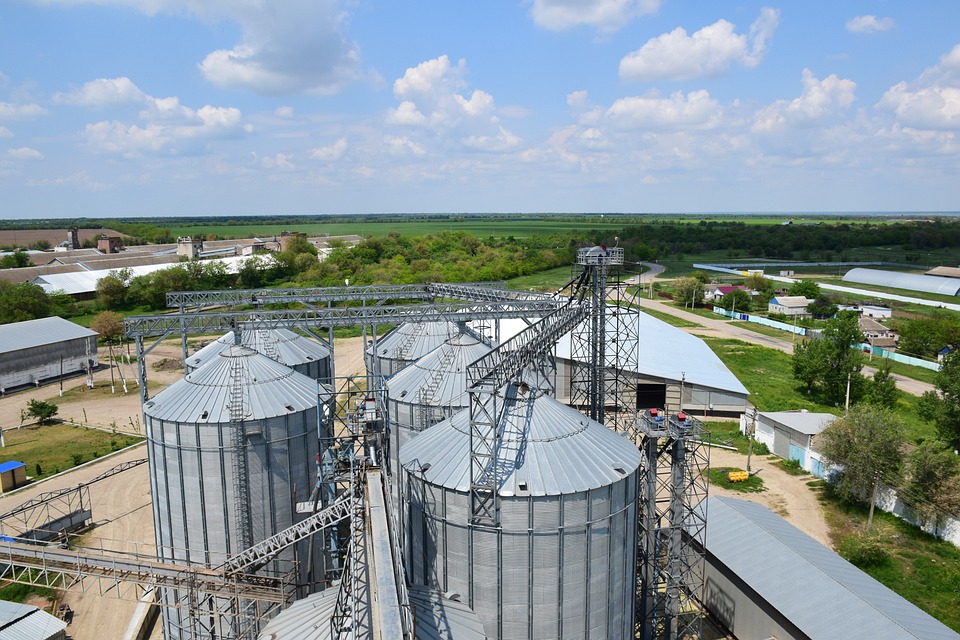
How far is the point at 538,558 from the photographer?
17.9 meters

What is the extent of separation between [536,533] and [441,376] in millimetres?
10779

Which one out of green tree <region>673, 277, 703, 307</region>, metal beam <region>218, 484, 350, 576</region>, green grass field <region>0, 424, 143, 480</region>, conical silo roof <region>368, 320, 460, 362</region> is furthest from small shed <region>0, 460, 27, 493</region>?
green tree <region>673, 277, 703, 307</region>

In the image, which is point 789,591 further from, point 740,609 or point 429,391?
point 429,391

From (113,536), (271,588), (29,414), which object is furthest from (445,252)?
(271,588)

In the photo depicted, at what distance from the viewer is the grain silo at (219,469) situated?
2225cm

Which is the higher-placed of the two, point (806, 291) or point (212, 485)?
point (212, 485)

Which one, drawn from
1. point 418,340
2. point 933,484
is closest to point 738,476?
point 933,484

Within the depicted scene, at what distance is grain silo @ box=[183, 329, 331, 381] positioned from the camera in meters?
34.7

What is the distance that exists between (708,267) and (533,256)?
5015 centimetres

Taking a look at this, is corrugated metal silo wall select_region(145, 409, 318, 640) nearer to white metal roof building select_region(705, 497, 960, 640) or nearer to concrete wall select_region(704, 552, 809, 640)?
concrete wall select_region(704, 552, 809, 640)

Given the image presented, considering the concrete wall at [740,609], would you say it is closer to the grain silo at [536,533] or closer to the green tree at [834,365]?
the grain silo at [536,533]

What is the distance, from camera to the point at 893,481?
33031 millimetres

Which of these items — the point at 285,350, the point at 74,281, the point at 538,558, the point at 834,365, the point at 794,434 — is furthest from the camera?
the point at 74,281

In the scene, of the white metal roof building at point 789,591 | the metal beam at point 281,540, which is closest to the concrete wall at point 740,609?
the white metal roof building at point 789,591
